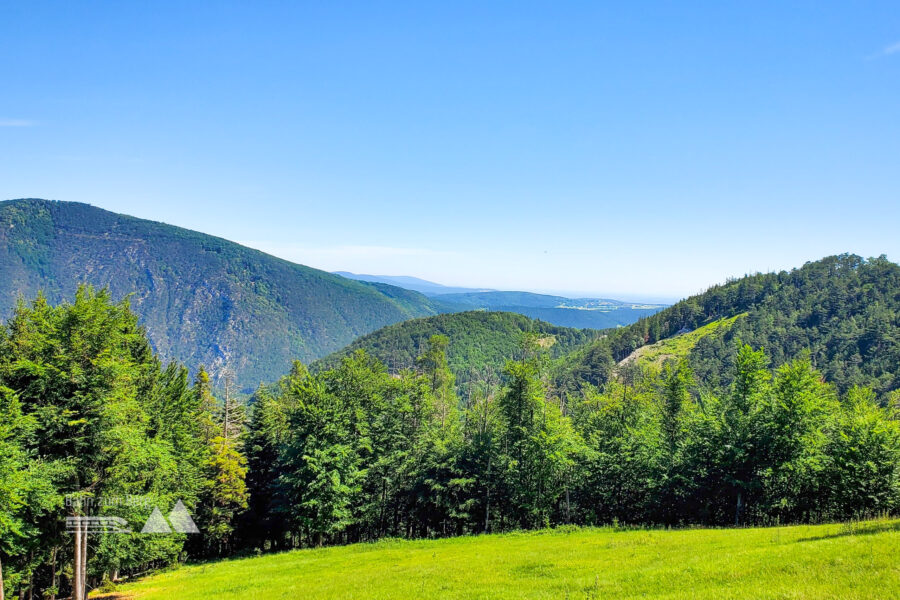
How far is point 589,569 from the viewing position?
20234 millimetres

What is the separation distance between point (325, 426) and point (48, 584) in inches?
820

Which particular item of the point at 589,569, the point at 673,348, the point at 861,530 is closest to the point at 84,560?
the point at 589,569

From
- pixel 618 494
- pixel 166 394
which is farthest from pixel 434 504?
pixel 166 394

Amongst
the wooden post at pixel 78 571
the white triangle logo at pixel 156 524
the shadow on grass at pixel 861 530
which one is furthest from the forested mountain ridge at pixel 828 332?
the wooden post at pixel 78 571

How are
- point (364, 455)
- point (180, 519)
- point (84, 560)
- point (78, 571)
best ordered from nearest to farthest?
point (78, 571) → point (84, 560) → point (180, 519) → point (364, 455)

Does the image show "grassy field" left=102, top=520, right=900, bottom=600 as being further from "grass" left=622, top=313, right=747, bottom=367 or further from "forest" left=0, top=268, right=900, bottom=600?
"grass" left=622, top=313, right=747, bottom=367

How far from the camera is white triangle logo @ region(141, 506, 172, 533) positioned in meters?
31.7

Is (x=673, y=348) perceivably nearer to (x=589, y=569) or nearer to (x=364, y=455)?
(x=364, y=455)

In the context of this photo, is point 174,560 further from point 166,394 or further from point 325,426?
point 325,426

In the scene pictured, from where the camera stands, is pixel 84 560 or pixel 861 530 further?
pixel 84 560

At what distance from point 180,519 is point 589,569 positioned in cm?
3336

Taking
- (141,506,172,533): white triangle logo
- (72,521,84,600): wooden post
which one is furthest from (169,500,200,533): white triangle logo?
(72,521,84,600): wooden post

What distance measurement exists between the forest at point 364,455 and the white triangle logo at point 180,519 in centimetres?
73

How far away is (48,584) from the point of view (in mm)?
30734
